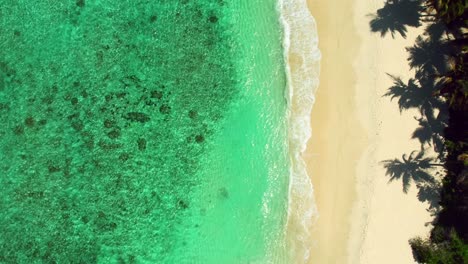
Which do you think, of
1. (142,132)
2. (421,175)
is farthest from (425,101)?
(142,132)

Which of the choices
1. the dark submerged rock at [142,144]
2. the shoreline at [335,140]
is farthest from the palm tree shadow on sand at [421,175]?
the dark submerged rock at [142,144]

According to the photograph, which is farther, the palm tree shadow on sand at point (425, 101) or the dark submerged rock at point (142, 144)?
the dark submerged rock at point (142, 144)

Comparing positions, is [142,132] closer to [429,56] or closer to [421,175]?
[421,175]

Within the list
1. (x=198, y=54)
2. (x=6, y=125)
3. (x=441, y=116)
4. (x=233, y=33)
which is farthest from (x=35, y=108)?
(x=441, y=116)

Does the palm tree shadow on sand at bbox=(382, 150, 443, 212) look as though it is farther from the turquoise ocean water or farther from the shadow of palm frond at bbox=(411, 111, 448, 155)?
the turquoise ocean water

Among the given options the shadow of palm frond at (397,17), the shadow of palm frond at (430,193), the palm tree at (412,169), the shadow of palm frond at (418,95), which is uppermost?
the shadow of palm frond at (397,17)

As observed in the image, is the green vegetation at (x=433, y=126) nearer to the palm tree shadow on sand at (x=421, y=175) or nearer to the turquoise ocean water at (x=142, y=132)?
the palm tree shadow on sand at (x=421, y=175)

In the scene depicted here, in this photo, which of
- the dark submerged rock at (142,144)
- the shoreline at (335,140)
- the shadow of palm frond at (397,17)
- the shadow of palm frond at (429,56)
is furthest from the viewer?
the dark submerged rock at (142,144)
